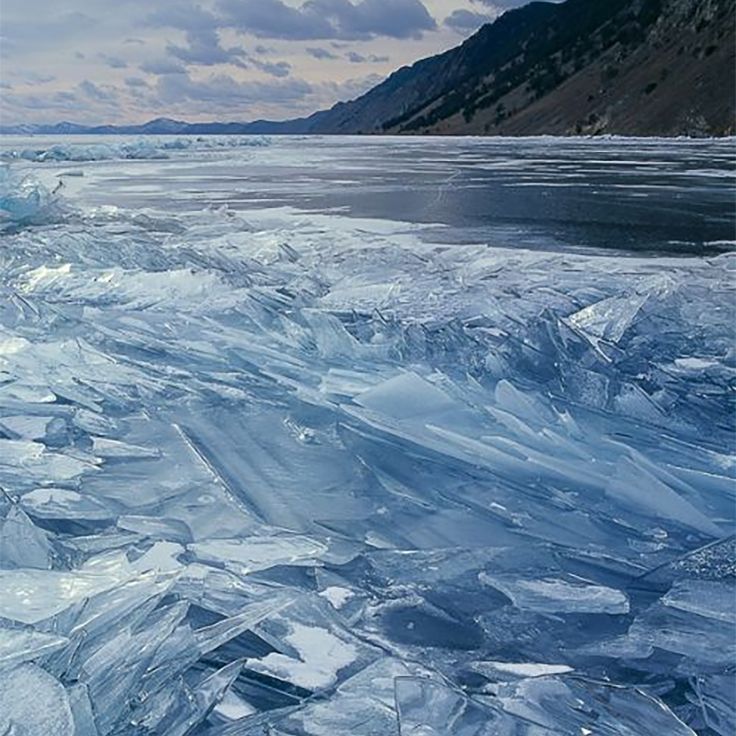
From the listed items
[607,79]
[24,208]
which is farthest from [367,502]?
[607,79]

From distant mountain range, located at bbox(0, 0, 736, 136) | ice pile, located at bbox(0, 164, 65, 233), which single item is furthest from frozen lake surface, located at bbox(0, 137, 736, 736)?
distant mountain range, located at bbox(0, 0, 736, 136)

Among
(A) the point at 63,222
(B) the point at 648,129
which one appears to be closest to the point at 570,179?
(A) the point at 63,222

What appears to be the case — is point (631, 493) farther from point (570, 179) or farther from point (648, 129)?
point (648, 129)

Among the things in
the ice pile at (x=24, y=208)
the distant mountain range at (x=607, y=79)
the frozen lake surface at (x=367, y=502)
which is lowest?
the frozen lake surface at (x=367, y=502)

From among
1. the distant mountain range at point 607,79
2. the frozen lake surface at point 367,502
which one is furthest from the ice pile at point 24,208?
the distant mountain range at point 607,79

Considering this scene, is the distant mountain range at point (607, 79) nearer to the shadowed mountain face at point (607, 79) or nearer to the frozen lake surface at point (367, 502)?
the shadowed mountain face at point (607, 79)

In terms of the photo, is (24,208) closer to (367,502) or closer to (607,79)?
(367,502)
